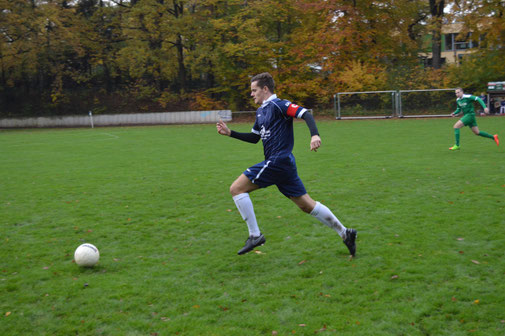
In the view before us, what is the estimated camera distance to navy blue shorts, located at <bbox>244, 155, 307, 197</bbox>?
17.1 feet

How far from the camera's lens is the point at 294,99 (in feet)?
127

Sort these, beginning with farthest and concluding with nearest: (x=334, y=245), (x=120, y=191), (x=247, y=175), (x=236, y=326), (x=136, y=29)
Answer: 1. (x=136, y=29)
2. (x=120, y=191)
3. (x=334, y=245)
4. (x=247, y=175)
5. (x=236, y=326)

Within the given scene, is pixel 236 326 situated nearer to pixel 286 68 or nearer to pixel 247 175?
pixel 247 175

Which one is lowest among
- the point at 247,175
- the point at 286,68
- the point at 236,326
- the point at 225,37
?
the point at 236,326

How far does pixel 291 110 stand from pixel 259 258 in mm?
1769

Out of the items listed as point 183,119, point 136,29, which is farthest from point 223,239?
point 136,29

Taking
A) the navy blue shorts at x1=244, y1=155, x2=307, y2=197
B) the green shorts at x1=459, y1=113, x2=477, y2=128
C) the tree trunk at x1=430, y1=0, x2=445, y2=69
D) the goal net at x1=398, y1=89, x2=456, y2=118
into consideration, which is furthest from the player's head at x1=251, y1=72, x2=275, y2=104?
the tree trunk at x1=430, y1=0, x2=445, y2=69

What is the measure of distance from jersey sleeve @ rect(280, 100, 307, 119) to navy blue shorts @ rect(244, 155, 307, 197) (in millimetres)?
511

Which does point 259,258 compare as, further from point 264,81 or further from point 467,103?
point 467,103

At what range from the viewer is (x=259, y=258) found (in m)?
5.45

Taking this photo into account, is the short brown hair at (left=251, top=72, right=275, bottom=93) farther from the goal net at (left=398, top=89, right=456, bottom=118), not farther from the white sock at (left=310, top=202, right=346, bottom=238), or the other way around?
the goal net at (left=398, top=89, right=456, bottom=118)

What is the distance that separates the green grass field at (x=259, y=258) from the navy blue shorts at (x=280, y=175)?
0.83m

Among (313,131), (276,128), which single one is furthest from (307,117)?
(276,128)

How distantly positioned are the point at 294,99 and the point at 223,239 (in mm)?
33270
